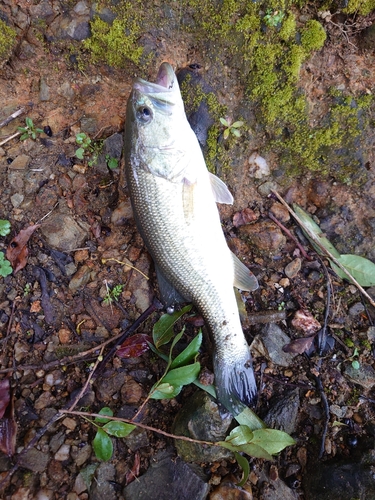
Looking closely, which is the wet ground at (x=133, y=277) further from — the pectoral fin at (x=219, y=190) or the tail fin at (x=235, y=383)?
the pectoral fin at (x=219, y=190)

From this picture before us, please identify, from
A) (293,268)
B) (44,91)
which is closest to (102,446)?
(293,268)

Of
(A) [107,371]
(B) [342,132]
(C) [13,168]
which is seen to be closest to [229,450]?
(A) [107,371]

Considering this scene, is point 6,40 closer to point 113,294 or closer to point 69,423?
point 113,294

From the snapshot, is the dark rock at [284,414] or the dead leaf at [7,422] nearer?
the dead leaf at [7,422]

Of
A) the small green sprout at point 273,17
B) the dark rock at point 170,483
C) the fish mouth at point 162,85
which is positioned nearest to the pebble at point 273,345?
the dark rock at point 170,483

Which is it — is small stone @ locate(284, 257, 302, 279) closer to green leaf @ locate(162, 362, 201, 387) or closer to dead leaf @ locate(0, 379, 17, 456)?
green leaf @ locate(162, 362, 201, 387)

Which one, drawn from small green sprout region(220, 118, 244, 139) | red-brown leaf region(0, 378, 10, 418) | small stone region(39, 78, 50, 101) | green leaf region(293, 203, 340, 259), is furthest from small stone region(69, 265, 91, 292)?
green leaf region(293, 203, 340, 259)
